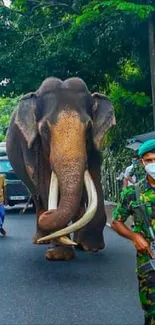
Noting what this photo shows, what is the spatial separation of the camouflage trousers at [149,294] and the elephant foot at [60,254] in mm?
5716

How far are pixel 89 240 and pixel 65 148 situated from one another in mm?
1782

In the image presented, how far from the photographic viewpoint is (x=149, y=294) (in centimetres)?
559

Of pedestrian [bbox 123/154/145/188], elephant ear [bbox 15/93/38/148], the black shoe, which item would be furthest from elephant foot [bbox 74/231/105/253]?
the black shoe

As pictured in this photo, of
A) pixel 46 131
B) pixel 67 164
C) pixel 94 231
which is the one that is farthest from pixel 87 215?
pixel 94 231

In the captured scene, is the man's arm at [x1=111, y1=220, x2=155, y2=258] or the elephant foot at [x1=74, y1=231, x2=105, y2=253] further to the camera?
the elephant foot at [x1=74, y1=231, x2=105, y2=253]

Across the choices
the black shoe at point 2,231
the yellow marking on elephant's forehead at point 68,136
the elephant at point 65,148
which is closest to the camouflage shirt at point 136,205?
the elephant at point 65,148

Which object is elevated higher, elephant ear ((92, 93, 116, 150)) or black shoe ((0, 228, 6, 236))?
elephant ear ((92, 93, 116, 150))

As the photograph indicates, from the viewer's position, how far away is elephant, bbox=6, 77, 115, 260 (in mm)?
10594

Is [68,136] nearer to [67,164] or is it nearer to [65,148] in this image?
[65,148]

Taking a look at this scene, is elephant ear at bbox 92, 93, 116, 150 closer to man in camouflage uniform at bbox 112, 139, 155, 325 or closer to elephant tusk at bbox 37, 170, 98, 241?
elephant tusk at bbox 37, 170, 98, 241

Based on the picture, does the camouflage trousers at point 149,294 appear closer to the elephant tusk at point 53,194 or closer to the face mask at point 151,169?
the face mask at point 151,169

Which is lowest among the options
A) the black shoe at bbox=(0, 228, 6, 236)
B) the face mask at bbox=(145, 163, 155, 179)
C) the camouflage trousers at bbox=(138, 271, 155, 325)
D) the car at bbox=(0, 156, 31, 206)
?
the car at bbox=(0, 156, 31, 206)

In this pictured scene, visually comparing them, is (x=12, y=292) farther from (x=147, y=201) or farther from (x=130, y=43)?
(x=130, y=43)

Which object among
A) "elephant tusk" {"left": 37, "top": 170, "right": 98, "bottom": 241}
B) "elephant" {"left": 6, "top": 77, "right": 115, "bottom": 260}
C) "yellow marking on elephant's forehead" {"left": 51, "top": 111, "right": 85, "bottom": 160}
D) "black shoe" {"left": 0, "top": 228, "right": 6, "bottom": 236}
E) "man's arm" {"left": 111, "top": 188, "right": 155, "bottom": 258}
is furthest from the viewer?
"black shoe" {"left": 0, "top": 228, "right": 6, "bottom": 236}
